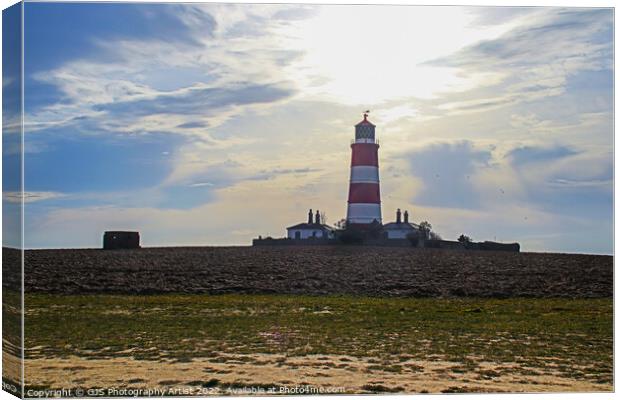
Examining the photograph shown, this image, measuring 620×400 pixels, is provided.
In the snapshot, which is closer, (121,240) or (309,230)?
(121,240)

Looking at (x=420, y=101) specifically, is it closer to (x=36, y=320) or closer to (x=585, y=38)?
(x=585, y=38)

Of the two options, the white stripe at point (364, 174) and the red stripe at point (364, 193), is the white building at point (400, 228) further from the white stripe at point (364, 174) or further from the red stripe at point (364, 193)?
the white stripe at point (364, 174)

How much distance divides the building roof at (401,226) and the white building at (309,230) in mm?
916

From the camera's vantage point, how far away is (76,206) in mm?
14039

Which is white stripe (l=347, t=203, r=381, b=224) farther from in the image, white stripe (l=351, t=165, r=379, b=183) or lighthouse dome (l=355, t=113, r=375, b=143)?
lighthouse dome (l=355, t=113, r=375, b=143)

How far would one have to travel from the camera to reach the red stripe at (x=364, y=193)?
14.4 meters

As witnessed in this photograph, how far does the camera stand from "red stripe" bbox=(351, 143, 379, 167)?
1416 centimetres

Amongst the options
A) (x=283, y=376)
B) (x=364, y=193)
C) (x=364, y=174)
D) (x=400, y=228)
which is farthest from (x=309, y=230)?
(x=283, y=376)

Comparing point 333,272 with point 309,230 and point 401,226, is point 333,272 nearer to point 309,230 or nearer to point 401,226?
point 309,230

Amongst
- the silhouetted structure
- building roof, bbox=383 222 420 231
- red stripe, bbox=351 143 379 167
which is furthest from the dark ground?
red stripe, bbox=351 143 379 167

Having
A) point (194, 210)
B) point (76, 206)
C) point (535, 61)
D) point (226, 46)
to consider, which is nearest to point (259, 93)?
point (226, 46)

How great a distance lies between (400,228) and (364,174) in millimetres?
1077

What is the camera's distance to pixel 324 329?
568 inches

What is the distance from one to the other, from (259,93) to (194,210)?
6.18 ft
